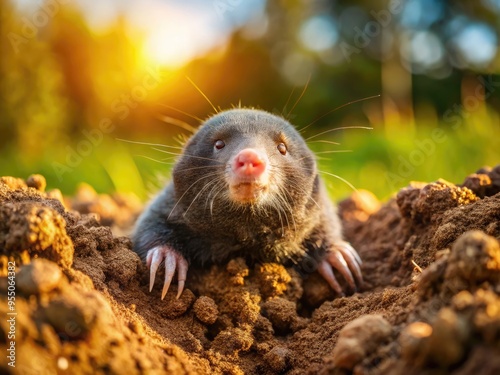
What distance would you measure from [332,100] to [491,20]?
251 inches

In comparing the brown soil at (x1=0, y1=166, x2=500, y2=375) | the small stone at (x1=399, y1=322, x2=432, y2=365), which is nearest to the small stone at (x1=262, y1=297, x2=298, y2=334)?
the brown soil at (x1=0, y1=166, x2=500, y2=375)

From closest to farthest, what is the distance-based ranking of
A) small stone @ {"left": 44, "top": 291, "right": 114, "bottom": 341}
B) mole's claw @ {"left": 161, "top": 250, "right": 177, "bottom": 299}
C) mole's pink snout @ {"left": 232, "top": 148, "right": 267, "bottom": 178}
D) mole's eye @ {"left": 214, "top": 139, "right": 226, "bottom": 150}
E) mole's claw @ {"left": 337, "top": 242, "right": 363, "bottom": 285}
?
small stone @ {"left": 44, "top": 291, "right": 114, "bottom": 341} → mole's pink snout @ {"left": 232, "top": 148, "right": 267, "bottom": 178} → mole's claw @ {"left": 161, "top": 250, "right": 177, "bottom": 299} → mole's eye @ {"left": 214, "top": 139, "right": 226, "bottom": 150} → mole's claw @ {"left": 337, "top": 242, "right": 363, "bottom": 285}

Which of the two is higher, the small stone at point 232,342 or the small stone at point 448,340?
the small stone at point 232,342

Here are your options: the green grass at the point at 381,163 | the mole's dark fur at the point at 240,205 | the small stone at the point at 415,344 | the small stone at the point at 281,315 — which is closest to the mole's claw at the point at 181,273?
the mole's dark fur at the point at 240,205

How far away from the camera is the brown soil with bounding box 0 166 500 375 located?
62.4 inches

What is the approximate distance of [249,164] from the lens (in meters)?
2.59

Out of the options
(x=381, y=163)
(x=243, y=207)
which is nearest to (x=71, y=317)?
(x=243, y=207)

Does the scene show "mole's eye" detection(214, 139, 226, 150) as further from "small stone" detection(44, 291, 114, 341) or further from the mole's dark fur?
→ "small stone" detection(44, 291, 114, 341)

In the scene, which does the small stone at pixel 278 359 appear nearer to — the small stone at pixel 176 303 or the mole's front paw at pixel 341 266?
the small stone at pixel 176 303

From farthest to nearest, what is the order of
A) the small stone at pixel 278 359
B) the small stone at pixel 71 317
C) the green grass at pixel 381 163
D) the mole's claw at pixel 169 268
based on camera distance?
the green grass at pixel 381 163, the mole's claw at pixel 169 268, the small stone at pixel 278 359, the small stone at pixel 71 317

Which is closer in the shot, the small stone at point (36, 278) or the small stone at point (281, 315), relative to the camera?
the small stone at point (36, 278)

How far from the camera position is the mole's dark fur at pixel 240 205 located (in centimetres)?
290

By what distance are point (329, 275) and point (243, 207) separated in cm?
73

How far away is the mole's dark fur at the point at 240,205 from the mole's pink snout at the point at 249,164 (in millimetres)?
164
